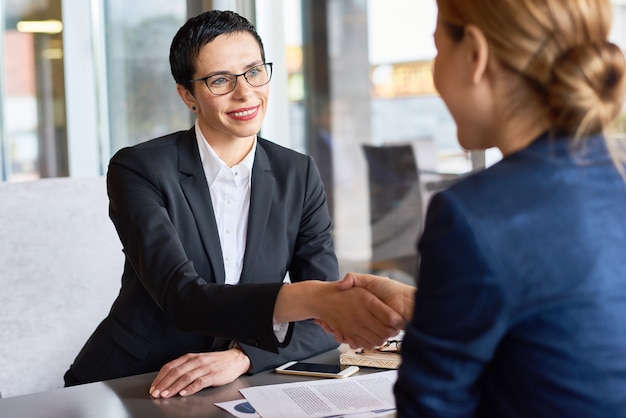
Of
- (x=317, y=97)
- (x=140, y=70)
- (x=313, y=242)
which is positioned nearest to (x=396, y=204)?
(x=317, y=97)

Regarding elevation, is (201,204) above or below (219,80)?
below

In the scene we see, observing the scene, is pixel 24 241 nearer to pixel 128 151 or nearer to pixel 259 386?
pixel 128 151

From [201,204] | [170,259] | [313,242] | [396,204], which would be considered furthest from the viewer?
[396,204]

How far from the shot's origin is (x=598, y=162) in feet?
3.03

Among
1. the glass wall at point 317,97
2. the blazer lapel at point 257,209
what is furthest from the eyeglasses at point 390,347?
the glass wall at point 317,97

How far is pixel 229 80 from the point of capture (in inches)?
84.4

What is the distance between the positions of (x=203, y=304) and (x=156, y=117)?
3.36 meters

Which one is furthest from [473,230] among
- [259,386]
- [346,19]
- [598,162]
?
[346,19]

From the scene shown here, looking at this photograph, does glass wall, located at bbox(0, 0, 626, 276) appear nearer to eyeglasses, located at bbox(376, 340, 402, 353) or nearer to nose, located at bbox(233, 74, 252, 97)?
nose, located at bbox(233, 74, 252, 97)

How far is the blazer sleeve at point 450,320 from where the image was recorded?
0.83 meters

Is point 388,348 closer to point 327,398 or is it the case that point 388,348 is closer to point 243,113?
point 327,398

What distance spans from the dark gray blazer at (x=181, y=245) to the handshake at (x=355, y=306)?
0.56 feet

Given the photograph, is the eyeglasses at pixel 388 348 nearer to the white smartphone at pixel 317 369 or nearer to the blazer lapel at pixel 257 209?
the white smartphone at pixel 317 369

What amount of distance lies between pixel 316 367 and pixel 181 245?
1.45 ft
